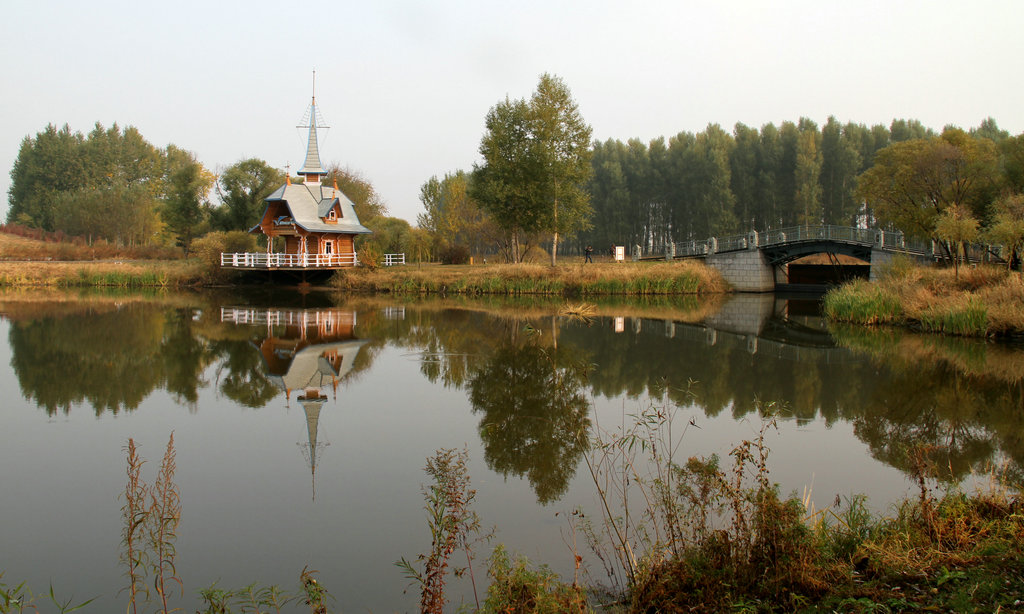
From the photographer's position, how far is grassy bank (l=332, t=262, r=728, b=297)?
119 feet

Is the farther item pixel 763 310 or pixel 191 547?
pixel 763 310

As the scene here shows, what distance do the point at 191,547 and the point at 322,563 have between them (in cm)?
130

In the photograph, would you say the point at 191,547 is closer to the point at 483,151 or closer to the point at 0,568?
the point at 0,568

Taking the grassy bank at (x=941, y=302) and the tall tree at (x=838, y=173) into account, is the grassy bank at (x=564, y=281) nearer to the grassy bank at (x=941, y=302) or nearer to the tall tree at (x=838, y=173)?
the grassy bank at (x=941, y=302)

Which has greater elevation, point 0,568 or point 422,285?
point 422,285

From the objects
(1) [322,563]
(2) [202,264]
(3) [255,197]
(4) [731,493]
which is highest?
(3) [255,197]

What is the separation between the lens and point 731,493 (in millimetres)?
5152

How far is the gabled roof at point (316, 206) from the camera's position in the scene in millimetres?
42625

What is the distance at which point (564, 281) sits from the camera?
36.9 metres

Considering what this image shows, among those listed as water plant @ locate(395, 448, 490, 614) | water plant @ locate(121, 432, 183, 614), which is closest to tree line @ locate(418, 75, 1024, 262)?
water plant @ locate(395, 448, 490, 614)

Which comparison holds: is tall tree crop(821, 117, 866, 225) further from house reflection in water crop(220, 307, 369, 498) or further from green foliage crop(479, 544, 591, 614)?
green foliage crop(479, 544, 591, 614)

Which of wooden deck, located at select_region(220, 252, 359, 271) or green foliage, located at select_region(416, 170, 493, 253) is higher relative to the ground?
green foliage, located at select_region(416, 170, 493, 253)

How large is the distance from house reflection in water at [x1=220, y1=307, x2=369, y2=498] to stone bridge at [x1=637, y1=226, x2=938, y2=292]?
75.9 feet

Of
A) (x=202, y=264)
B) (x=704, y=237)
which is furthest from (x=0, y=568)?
(x=704, y=237)
